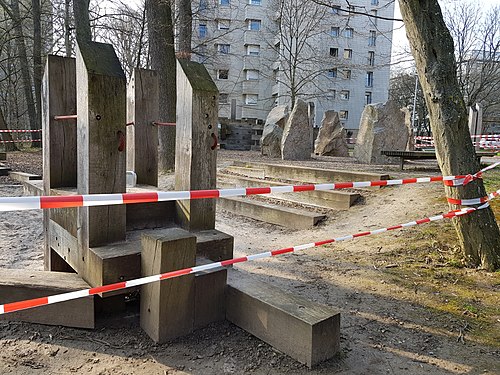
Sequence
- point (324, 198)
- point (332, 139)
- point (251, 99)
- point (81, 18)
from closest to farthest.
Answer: point (324, 198), point (81, 18), point (332, 139), point (251, 99)

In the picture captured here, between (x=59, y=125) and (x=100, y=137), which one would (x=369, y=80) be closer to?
(x=59, y=125)

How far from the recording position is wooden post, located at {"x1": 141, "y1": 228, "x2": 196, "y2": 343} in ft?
8.57

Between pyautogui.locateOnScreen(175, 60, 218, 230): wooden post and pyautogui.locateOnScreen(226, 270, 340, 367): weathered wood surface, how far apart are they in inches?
30.9

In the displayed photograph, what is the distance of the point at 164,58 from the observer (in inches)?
412

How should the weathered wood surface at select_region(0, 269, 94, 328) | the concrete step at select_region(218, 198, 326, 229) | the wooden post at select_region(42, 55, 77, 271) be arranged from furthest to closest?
the concrete step at select_region(218, 198, 326, 229)
the wooden post at select_region(42, 55, 77, 271)
the weathered wood surface at select_region(0, 269, 94, 328)

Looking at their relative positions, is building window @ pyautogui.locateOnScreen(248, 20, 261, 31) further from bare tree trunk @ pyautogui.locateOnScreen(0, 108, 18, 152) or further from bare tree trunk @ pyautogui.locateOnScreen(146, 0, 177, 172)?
bare tree trunk @ pyautogui.locateOnScreen(146, 0, 177, 172)

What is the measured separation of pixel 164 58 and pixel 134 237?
8.09 meters

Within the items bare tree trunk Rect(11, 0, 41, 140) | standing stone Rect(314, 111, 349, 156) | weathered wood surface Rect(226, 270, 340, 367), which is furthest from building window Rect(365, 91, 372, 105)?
weathered wood surface Rect(226, 270, 340, 367)

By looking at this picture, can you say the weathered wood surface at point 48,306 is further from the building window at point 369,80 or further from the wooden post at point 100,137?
the building window at point 369,80

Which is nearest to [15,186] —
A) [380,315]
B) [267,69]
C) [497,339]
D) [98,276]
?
[98,276]

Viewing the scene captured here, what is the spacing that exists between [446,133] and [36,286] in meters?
3.69

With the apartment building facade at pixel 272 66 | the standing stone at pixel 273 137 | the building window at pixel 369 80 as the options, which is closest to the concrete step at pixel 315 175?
the standing stone at pixel 273 137

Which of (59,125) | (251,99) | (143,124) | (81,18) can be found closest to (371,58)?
(251,99)

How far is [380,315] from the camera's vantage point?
3.26 m
